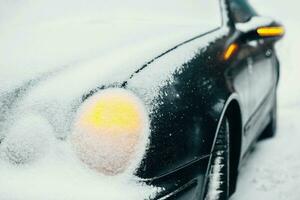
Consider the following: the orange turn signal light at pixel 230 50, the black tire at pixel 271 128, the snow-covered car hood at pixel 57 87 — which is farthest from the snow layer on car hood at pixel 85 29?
the black tire at pixel 271 128

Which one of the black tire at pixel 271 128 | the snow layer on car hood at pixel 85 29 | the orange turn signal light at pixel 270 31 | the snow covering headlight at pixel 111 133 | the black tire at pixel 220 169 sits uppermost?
the snow layer on car hood at pixel 85 29

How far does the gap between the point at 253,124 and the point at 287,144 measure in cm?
121

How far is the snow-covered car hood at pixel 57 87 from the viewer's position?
1728 millimetres

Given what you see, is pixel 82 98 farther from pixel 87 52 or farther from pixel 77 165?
pixel 87 52

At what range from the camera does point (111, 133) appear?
1.77 meters

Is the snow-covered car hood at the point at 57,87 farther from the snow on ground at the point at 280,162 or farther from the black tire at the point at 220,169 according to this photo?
the snow on ground at the point at 280,162

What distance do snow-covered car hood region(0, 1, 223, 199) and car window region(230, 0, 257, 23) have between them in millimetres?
876

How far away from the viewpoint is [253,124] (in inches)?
127

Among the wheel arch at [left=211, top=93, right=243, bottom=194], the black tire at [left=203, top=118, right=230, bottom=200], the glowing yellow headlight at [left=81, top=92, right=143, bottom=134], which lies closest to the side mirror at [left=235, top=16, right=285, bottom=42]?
the wheel arch at [left=211, top=93, right=243, bottom=194]

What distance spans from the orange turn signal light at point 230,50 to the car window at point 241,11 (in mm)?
447

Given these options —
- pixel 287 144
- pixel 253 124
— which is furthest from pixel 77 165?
pixel 287 144

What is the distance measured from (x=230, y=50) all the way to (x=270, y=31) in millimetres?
656

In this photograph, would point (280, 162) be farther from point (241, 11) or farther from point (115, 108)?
point (115, 108)

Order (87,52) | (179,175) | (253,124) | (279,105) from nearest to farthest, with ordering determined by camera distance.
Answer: (179,175) < (87,52) < (253,124) < (279,105)
